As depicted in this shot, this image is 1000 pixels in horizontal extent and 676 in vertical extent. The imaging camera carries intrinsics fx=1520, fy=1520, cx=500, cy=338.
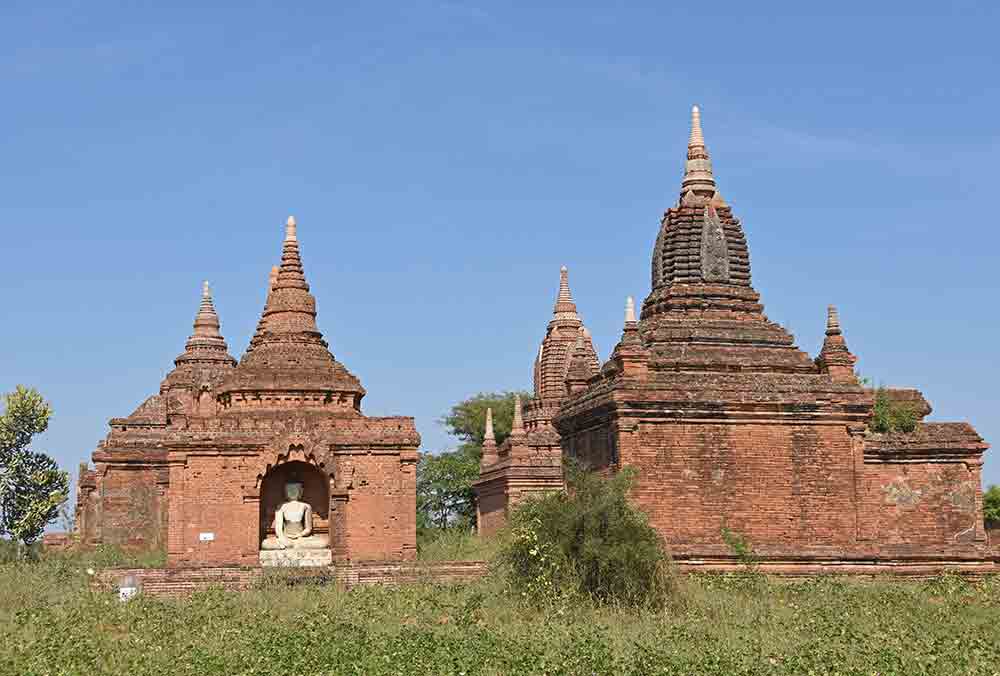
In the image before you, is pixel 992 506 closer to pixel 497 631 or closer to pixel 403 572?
pixel 403 572

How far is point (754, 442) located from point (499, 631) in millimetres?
8156

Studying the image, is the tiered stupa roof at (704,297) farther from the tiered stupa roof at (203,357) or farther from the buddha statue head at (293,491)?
the tiered stupa roof at (203,357)

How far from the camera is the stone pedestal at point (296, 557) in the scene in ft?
88.5

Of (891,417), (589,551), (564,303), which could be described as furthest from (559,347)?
(589,551)

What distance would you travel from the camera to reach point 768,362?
24.3 m

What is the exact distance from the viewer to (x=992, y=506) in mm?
50625

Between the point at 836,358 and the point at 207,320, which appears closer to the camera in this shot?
the point at 836,358

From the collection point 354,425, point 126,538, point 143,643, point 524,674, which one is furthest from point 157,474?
point 524,674

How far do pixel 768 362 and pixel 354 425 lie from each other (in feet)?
25.9

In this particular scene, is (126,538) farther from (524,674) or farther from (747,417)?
(524,674)

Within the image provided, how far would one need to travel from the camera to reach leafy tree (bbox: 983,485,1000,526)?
164 ft

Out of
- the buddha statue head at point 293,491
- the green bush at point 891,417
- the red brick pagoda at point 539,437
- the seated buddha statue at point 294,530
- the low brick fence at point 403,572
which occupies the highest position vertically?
the red brick pagoda at point 539,437

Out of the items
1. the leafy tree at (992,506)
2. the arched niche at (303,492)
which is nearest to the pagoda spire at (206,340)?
the arched niche at (303,492)

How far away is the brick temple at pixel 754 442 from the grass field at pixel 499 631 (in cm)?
174
